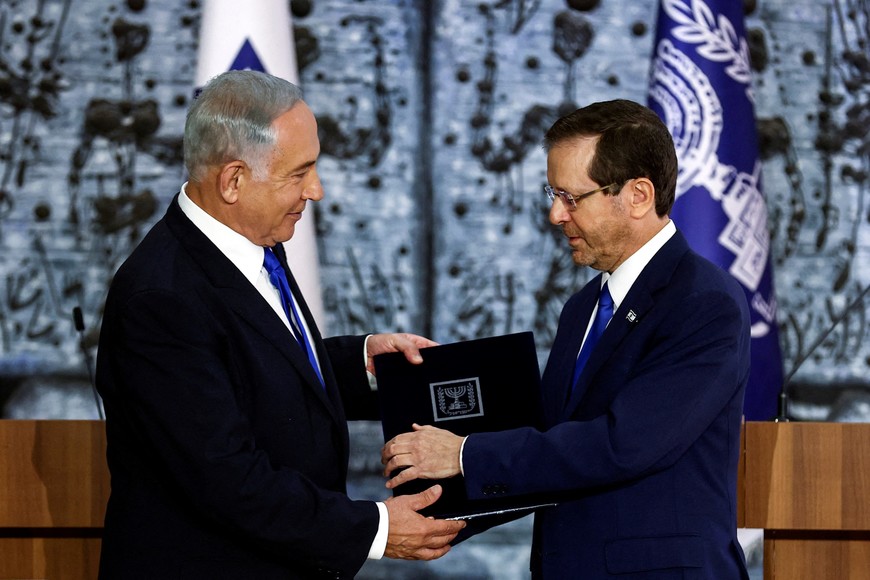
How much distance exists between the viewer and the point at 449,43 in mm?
4762

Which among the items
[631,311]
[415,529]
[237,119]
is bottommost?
[415,529]

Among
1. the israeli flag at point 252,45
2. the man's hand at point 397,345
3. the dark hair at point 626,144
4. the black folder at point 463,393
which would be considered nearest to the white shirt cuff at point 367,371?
the man's hand at point 397,345

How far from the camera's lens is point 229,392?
5.86ft

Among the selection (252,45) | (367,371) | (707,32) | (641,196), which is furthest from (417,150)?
(641,196)

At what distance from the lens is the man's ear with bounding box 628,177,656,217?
2051 millimetres

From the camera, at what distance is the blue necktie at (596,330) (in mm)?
2100

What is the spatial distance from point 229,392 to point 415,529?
478 millimetres

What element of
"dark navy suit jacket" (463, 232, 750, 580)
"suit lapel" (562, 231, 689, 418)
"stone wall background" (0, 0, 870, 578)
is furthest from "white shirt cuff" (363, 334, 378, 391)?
"stone wall background" (0, 0, 870, 578)

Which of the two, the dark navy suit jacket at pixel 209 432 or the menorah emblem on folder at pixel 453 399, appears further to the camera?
the menorah emblem on folder at pixel 453 399

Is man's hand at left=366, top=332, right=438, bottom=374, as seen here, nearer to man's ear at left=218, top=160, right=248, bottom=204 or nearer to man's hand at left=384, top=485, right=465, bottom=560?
man's hand at left=384, top=485, right=465, bottom=560

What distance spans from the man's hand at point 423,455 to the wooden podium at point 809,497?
80cm

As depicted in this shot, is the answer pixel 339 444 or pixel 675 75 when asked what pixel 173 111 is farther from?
pixel 339 444

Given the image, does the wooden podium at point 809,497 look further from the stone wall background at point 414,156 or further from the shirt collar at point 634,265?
the stone wall background at point 414,156

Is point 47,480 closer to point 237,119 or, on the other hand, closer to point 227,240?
point 227,240
